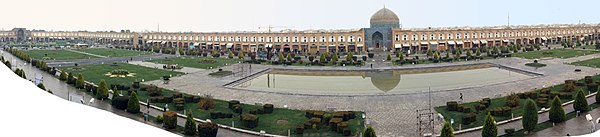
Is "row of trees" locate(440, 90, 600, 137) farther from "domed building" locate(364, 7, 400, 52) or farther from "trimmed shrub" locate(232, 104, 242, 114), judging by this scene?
"domed building" locate(364, 7, 400, 52)

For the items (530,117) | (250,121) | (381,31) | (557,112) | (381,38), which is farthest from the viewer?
(381,38)

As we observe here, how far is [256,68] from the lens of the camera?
27078 millimetres

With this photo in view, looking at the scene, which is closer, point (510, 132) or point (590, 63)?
point (510, 132)

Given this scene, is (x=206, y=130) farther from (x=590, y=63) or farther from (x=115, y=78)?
(x=590, y=63)

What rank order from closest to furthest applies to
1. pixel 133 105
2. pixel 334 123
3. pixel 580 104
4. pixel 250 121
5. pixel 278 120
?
pixel 334 123
pixel 250 121
pixel 580 104
pixel 278 120
pixel 133 105

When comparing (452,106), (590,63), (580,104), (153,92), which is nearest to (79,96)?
(153,92)

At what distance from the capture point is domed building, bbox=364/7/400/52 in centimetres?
3838

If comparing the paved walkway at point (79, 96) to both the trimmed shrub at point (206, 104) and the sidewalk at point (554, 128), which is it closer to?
the trimmed shrub at point (206, 104)

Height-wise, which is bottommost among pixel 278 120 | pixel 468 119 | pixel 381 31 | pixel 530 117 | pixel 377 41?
pixel 278 120

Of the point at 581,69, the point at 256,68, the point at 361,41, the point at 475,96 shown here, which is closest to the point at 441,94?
the point at 475,96

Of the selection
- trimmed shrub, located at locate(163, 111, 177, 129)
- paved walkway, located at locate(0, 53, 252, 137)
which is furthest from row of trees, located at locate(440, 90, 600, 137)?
trimmed shrub, located at locate(163, 111, 177, 129)

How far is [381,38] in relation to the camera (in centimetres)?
3872

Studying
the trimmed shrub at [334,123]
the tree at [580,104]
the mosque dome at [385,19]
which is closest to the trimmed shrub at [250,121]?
the trimmed shrub at [334,123]

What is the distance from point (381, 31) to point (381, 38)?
646mm
